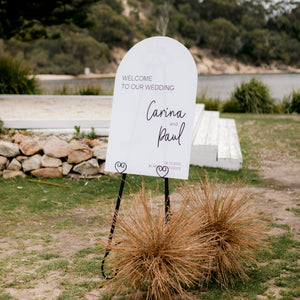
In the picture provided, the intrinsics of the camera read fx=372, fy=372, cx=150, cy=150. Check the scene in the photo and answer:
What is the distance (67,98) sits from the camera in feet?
31.6

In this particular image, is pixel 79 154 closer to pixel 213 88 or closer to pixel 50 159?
pixel 50 159

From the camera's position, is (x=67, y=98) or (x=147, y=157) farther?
(x=67, y=98)

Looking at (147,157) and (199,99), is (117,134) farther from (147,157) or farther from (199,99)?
(199,99)

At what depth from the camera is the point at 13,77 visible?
35.0 ft

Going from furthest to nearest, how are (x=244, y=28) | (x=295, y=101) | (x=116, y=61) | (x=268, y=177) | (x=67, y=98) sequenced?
(x=116, y=61) < (x=244, y=28) < (x=295, y=101) < (x=67, y=98) < (x=268, y=177)

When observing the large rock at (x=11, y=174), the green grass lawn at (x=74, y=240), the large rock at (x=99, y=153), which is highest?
the large rock at (x=99, y=153)

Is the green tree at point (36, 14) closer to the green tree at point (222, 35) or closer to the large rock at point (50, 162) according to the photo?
the large rock at point (50, 162)

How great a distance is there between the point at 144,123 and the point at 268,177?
127 inches

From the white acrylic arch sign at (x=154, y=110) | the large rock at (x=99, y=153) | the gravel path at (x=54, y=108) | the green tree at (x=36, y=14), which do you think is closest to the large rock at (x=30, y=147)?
the large rock at (x=99, y=153)

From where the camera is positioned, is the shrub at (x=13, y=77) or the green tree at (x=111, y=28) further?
the green tree at (x=111, y=28)

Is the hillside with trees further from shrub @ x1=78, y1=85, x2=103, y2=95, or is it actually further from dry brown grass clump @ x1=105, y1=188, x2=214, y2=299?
dry brown grass clump @ x1=105, y1=188, x2=214, y2=299

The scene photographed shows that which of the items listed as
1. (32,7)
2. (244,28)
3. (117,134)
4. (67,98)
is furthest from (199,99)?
(244,28)

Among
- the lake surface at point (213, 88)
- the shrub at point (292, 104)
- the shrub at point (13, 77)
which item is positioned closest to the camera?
the shrub at point (13, 77)

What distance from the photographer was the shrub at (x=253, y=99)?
13.3m
